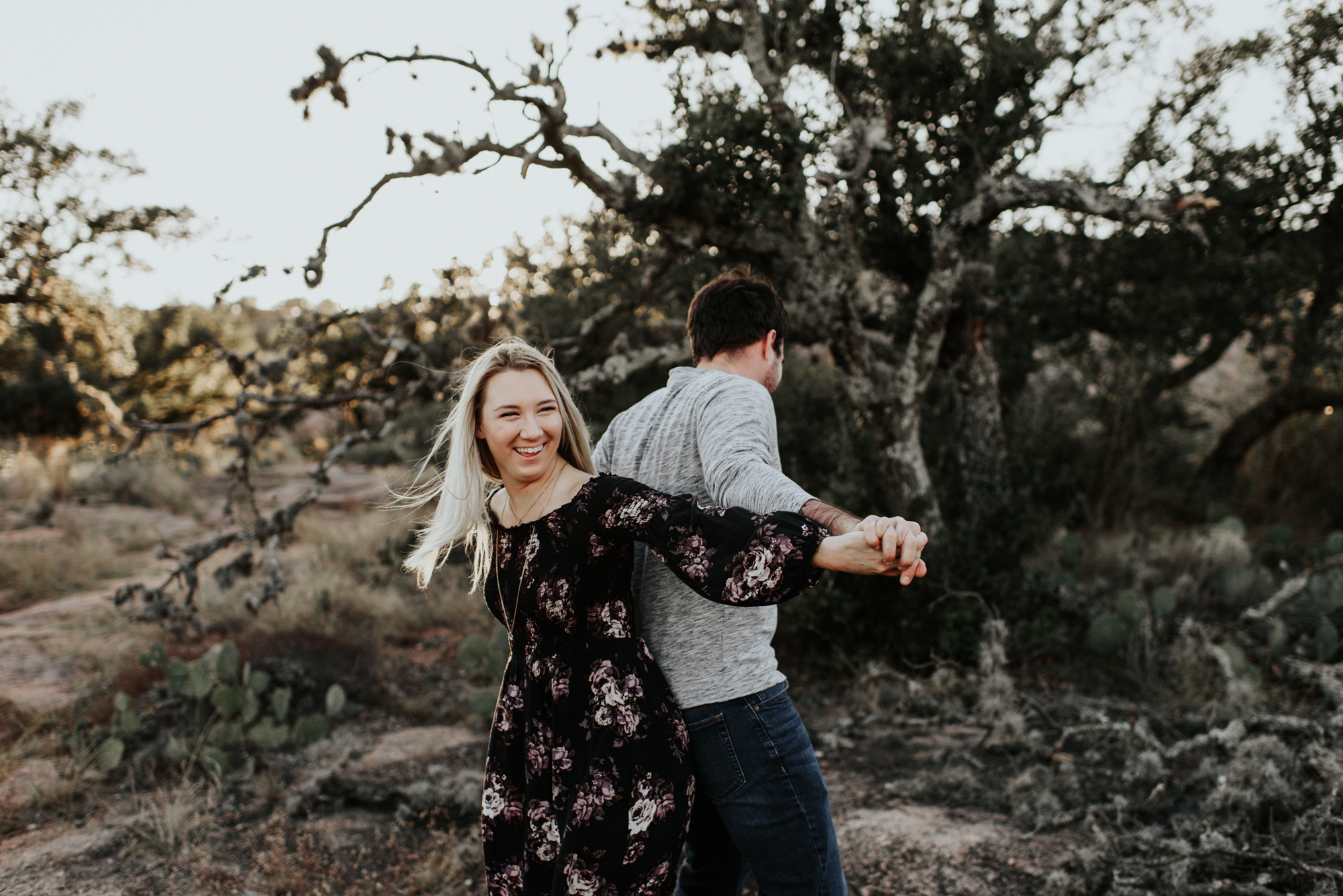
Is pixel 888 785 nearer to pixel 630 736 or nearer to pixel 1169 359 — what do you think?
pixel 630 736

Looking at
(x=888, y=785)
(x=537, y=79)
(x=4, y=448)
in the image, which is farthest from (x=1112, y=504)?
(x=4, y=448)

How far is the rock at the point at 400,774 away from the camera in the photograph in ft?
12.0

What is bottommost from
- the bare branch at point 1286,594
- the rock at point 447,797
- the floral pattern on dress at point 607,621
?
the rock at point 447,797

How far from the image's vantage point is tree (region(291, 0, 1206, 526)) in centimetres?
500

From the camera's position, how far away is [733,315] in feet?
6.03

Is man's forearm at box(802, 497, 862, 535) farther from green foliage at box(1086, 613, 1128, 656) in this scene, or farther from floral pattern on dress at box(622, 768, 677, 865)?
green foliage at box(1086, 613, 1128, 656)

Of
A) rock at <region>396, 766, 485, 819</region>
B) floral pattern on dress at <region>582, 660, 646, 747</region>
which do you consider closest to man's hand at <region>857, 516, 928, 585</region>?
floral pattern on dress at <region>582, 660, 646, 747</region>

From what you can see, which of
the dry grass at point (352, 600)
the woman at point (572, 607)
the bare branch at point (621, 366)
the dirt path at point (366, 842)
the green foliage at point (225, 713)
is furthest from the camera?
the dry grass at point (352, 600)

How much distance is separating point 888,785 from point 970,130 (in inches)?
201

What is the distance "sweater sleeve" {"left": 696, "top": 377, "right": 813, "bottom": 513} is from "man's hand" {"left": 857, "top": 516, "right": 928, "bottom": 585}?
178 millimetres

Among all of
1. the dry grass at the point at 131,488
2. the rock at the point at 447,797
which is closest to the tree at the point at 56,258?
the dry grass at the point at 131,488

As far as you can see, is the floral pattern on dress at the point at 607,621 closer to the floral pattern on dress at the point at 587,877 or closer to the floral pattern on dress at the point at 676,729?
the floral pattern on dress at the point at 676,729

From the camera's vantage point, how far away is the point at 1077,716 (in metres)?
4.30

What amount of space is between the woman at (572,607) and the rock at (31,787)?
337cm
